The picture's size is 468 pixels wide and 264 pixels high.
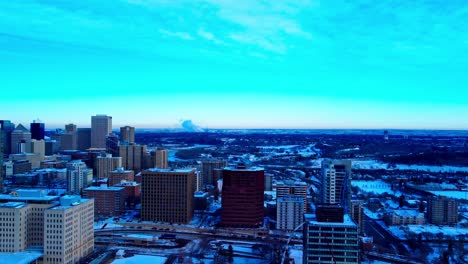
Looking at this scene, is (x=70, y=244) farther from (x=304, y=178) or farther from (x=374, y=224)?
(x=304, y=178)

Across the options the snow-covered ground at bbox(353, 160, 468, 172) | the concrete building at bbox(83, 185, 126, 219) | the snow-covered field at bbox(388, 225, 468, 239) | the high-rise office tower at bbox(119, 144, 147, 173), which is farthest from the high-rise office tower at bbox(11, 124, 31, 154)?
the snow-covered field at bbox(388, 225, 468, 239)

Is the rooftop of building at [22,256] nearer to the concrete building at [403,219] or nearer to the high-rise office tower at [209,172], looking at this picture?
the concrete building at [403,219]

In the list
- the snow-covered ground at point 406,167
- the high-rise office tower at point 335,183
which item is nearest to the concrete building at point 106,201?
the high-rise office tower at point 335,183

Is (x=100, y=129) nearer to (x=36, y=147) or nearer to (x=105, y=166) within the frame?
(x=36, y=147)

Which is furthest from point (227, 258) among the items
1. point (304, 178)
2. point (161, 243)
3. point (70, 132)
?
point (70, 132)

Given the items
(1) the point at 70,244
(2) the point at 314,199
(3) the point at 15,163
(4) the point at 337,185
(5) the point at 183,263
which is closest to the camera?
(1) the point at 70,244

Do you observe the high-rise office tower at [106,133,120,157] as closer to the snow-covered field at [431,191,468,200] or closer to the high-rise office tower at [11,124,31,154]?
the high-rise office tower at [11,124,31,154]

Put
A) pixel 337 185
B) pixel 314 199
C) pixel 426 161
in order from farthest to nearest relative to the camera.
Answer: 1. pixel 426 161
2. pixel 314 199
3. pixel 337 185
